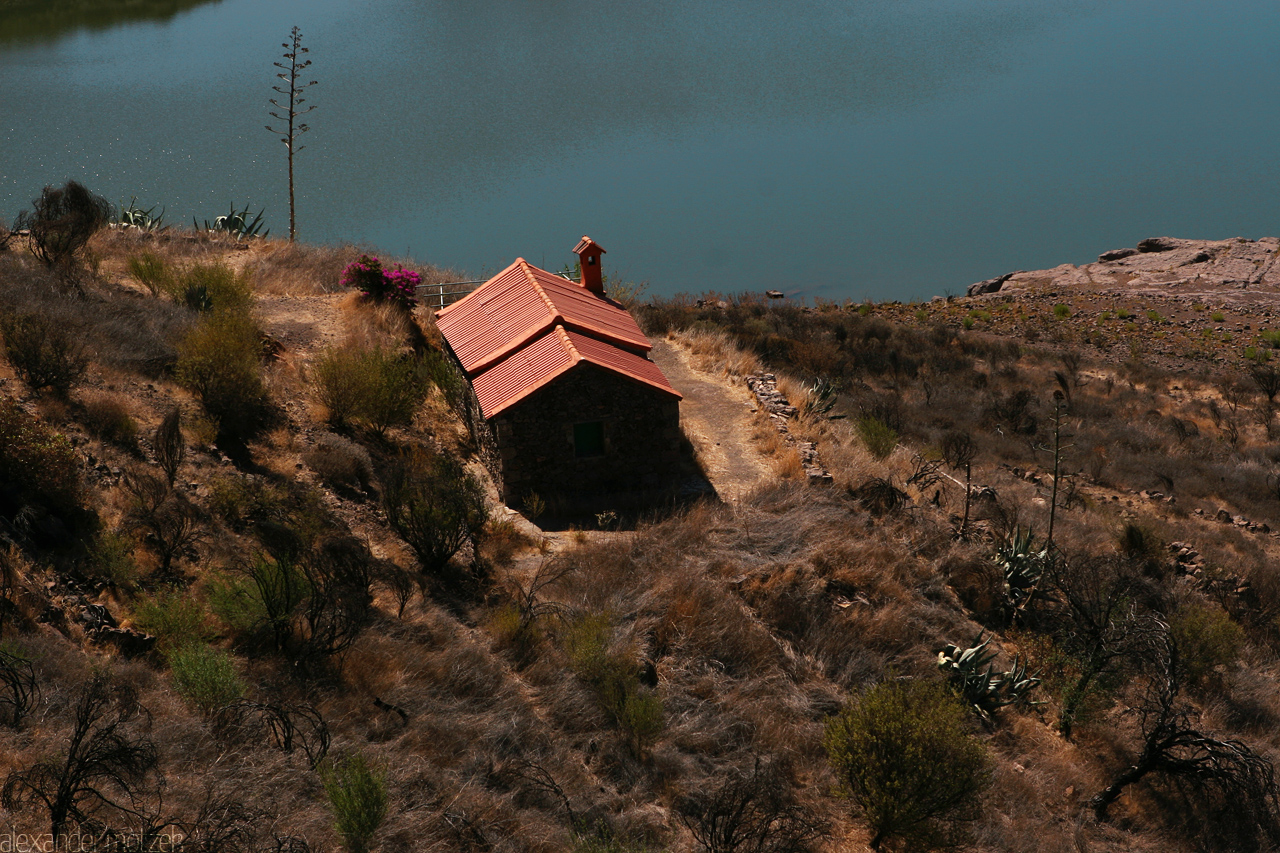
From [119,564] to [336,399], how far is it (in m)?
5.48

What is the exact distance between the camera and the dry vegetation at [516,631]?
7.43 m

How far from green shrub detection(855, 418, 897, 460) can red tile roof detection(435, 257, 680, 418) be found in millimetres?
3633

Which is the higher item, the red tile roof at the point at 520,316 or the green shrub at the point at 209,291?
the green shrub at the point at 209,291

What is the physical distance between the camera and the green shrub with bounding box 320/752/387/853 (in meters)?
6.70

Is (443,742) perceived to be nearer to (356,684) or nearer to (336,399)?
(356,684)

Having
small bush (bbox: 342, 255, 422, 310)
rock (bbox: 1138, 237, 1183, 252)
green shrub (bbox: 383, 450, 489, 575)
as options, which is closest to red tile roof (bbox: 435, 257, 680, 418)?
green shrub (bbox: 383, 450, 489, 575)

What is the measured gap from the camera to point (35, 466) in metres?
9.66

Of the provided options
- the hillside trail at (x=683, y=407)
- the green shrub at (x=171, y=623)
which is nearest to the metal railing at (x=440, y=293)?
the hillside trail at (x=683, y=407)

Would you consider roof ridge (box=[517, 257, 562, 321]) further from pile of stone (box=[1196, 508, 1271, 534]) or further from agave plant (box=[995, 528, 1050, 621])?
pile of stone (box=[1196, 508, 1271, 534])

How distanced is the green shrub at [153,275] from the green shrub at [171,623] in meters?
10.7

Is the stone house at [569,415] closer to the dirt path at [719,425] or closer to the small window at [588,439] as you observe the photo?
the small window at [588,439]

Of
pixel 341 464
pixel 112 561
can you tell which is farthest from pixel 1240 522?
pixel 112 561

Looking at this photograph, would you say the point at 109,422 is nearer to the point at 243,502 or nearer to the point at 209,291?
the point at 243,502

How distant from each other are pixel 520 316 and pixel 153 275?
7.63 meters
